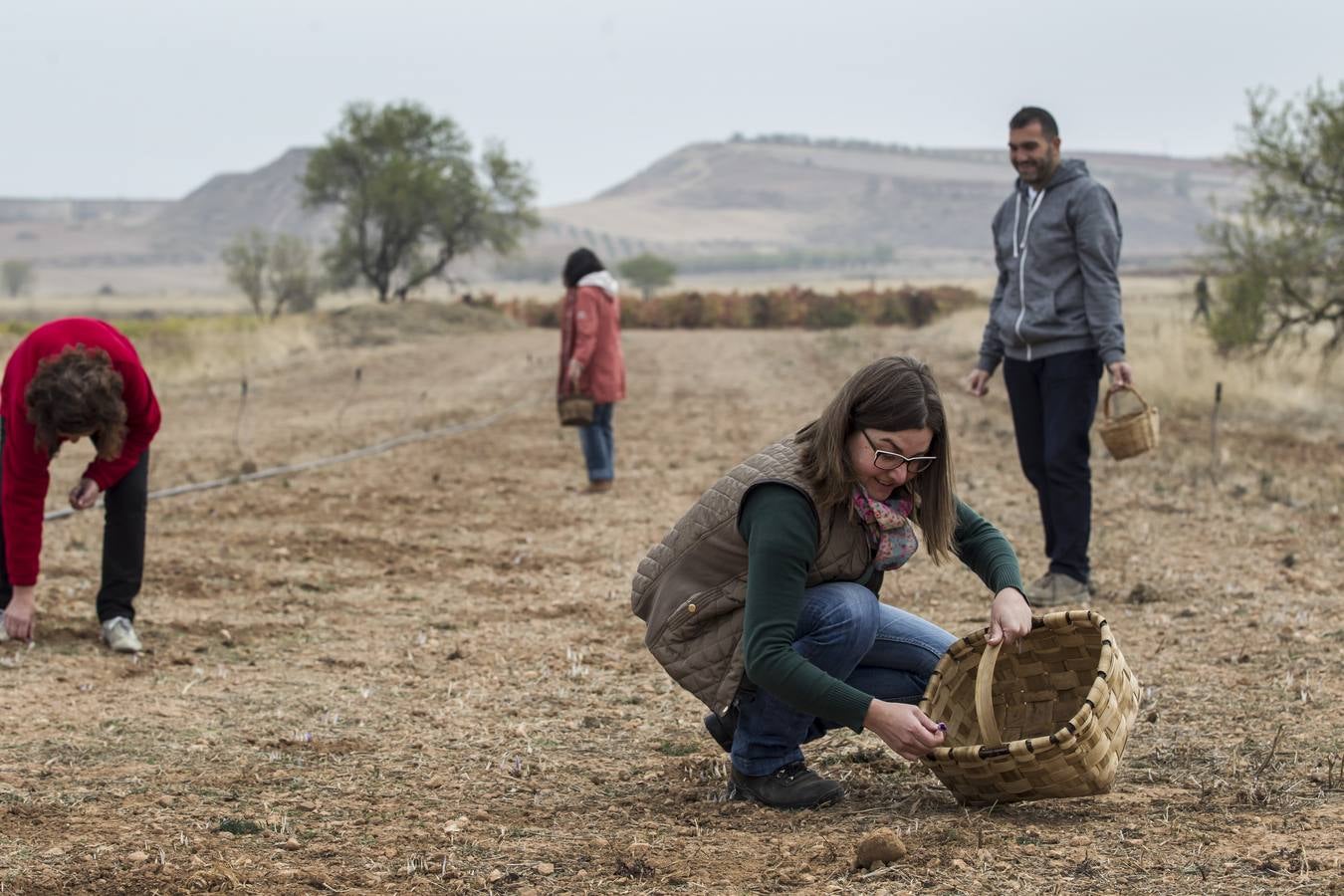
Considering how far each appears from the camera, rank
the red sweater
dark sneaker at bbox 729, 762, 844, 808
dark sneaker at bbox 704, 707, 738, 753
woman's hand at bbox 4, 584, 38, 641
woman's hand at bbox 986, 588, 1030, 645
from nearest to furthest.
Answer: woman's hand at bbox 986, 588, 1030, 645 → dark sneaker at bbox 729, 762, 844, 808 → dark sneaker at bbox 704, 707, 738, 753 → the red sweater → woman's hand at bbox 4, 584, 38, 641

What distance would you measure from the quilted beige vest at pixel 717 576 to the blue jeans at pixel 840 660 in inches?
3.5

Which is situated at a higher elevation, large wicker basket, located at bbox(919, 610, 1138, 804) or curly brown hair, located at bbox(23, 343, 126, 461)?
curly brown hair, located at bbox(23, 343, 126, 461)

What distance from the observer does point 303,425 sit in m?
16.7

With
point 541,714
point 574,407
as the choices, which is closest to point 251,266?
point 574,407

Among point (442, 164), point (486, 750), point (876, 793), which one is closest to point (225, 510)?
point (486, 750)

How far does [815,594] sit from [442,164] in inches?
1884

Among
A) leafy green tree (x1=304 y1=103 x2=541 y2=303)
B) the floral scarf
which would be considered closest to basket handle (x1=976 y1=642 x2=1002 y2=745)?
the floral scarf

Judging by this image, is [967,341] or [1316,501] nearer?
[1316,501]

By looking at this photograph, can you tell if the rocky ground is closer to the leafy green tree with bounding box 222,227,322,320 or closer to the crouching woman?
the crouching woman

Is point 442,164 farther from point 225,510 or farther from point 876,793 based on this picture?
point 876,793

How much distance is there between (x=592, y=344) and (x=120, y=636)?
16.2ft

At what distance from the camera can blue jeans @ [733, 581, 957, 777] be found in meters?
3.96

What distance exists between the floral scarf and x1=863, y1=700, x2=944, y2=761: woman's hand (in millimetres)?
427

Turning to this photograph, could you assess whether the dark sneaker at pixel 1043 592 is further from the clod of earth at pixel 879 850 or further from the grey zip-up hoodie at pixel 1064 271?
the clod of earth at pixel 879 850
